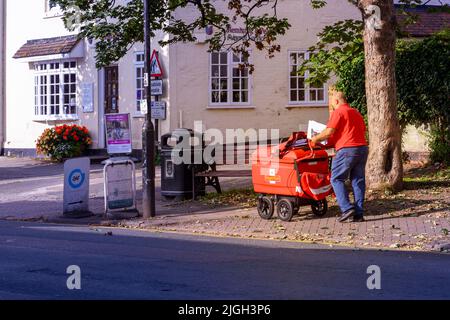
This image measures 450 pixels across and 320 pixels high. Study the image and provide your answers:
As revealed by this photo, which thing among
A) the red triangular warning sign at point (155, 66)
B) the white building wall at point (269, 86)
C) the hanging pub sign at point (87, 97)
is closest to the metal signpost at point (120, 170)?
the red triangular warning sign at point (155, 66)

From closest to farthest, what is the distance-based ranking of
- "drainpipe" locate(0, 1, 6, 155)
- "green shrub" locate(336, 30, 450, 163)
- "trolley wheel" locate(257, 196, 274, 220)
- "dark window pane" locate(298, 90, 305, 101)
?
1. "trolley wheel" locate(257, 196, 274, 220)
2. "green shrub" locate(336, 30, 450, 163)
3. "dark window pane" locate(298, 90, 305, 101)
4. "drainpipe" locate(0, 1, 6, 155)

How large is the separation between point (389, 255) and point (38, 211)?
8130 mm

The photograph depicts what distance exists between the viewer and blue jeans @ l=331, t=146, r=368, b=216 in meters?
12.6

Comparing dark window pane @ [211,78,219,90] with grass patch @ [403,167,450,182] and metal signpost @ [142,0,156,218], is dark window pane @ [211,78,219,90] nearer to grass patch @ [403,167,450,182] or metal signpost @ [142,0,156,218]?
grass patch @ [403,167,450,182]

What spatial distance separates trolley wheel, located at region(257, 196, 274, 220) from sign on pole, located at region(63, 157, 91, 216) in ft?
11.2

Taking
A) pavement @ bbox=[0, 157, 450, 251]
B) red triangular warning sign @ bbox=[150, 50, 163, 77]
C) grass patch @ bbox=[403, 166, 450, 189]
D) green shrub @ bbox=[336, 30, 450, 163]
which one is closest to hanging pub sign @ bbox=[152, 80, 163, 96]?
red triangular warning sign @ bbox=[150, 50, 163, 77]

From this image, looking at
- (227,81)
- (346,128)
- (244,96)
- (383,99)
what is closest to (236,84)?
(227,81)

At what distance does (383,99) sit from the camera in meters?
14.6

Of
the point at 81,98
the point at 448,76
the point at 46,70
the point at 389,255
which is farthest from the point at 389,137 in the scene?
the point at 46,70

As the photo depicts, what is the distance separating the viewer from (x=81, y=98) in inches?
1029

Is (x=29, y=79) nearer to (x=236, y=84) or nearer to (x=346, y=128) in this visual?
(x=236, y=84)

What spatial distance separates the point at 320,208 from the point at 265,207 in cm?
92

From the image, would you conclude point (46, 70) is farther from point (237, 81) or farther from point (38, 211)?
point (38, 211)

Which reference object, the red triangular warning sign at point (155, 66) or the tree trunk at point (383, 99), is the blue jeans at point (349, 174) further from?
the red triangular warning sign at point (155, 66)
